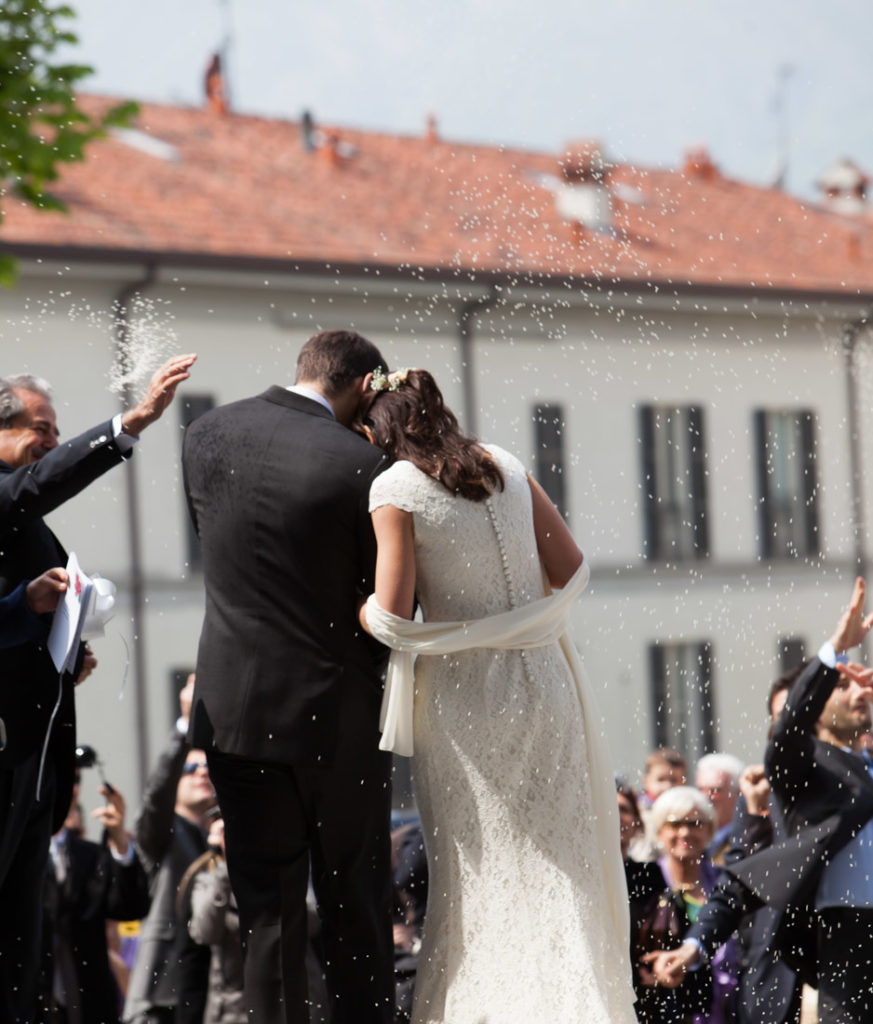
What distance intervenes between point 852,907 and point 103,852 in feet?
10.5

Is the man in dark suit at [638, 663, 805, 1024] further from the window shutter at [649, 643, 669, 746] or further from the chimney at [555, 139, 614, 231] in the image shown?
the chimney at [555, 139, 614, 231]

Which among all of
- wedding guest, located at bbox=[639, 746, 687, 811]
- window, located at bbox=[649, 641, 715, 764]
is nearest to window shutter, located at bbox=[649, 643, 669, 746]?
window, located at bbox=[649, 641, 715, 764]

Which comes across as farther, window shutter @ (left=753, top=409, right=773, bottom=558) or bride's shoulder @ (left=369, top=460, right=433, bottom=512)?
window shutter @ (left=753, top=409, right=773, bottom=558)

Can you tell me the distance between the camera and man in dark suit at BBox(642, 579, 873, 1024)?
531cm

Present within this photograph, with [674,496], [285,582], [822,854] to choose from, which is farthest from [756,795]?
[674,496]

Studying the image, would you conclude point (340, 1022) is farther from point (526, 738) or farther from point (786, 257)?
point (786, 257)

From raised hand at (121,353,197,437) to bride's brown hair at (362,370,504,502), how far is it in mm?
518

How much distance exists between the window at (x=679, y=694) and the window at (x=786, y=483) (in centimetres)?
236

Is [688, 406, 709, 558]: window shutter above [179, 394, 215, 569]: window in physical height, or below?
below

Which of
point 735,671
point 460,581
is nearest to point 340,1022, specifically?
point 460,581

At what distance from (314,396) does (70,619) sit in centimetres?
88

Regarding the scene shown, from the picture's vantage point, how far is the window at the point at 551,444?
1969 cm

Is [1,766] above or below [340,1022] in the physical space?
above

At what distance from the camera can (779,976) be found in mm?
5629
